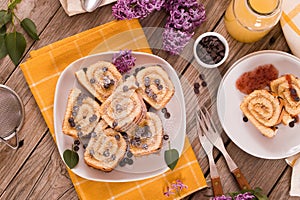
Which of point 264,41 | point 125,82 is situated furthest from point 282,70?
point 125,82

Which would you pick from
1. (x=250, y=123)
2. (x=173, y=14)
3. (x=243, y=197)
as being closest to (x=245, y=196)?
(x=243, y=197)

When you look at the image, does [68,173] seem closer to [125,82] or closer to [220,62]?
[125,82]

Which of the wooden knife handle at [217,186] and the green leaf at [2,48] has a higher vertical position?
the green leaf at [2,48]

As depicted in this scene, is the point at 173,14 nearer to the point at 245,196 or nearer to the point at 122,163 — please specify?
the point at 122,163

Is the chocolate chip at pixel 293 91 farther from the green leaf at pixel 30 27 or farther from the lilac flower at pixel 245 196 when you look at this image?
the green leaf at pixel 30 27

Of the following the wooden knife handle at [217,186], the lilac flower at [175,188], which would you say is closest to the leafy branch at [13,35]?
the lilac flower at [175,188]

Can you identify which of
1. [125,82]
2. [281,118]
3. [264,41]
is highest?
[125,82]

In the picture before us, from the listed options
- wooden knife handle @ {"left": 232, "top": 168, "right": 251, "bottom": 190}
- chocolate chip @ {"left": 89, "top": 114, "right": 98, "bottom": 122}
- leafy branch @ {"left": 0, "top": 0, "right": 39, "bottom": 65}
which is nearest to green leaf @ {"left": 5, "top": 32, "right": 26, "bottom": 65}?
leafy branch @ {"left": 0, "top": 0, "right": 39, "bottom": 65}
